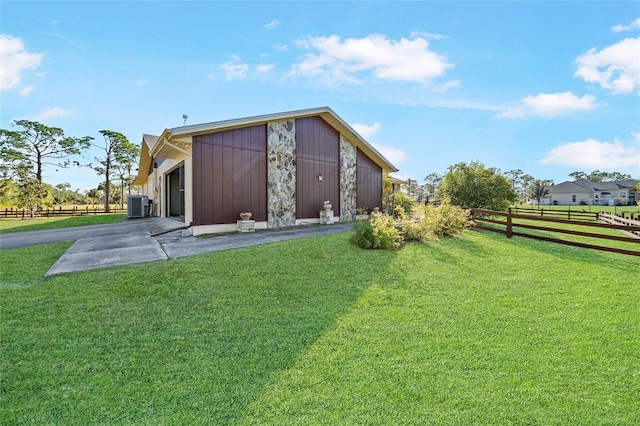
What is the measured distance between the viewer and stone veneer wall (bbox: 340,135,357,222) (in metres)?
13.4

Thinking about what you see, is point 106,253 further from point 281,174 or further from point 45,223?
point 45,223

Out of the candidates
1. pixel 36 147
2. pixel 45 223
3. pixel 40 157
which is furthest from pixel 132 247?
pixel 36 147

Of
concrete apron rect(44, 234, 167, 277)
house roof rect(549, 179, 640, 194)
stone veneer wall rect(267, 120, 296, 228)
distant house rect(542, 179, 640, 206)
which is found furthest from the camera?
house roof rect(549, 179, 640, 194)

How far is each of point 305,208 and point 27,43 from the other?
9627 millimetres

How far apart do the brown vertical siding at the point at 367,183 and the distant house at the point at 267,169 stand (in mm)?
52

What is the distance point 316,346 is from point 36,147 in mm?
35707

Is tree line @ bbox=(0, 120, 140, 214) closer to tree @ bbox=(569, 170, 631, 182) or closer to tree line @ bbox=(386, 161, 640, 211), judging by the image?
tree line @ bbox=(386, 161, 640, 211)

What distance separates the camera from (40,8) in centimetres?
712

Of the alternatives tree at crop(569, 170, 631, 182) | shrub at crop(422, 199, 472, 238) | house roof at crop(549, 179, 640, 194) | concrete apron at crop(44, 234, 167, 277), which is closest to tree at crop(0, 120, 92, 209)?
concrete apron at crop(44, 234, 167, 277)

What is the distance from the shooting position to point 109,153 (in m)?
31.8

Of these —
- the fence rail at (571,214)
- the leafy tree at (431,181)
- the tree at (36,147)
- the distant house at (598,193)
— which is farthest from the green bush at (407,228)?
the leafy tree at (431,181)

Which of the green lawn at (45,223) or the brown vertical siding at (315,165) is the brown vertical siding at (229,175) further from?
the green lawn at (45,223)

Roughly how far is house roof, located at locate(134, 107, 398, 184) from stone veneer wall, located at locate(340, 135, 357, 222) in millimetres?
468

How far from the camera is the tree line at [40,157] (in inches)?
886
